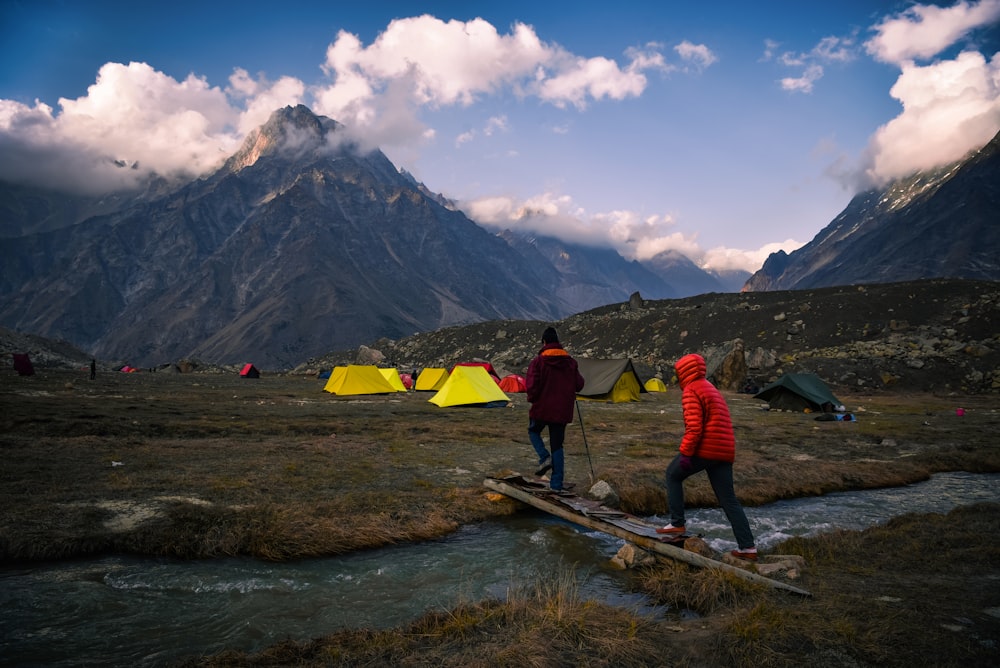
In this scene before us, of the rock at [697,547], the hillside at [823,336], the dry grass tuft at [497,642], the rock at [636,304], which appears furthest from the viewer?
the rock at [636,304]

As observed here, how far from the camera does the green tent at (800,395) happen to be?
29859 millimetres

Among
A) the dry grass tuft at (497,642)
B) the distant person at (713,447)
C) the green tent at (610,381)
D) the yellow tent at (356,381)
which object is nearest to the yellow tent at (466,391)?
the green tent at (610,381)

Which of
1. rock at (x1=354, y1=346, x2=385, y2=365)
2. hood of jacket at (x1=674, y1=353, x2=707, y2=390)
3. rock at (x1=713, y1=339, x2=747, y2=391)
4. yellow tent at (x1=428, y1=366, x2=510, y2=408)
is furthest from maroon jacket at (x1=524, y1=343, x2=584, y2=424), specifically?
rock at (x1=354, y1=346, x2=385, y2=365)

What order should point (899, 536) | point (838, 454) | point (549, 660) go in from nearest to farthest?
point (549, 660) → point (899, 536) → point (838, 454)

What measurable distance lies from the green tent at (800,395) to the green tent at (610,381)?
891cm

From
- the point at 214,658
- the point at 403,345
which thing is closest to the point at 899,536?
the point at 214,658

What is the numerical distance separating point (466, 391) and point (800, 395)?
62.0ft

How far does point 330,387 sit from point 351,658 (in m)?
39.4

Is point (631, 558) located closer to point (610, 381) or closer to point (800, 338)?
point (610, 381)

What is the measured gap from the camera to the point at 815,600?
6.08 m

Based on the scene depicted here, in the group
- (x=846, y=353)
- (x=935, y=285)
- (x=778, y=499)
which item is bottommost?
(x=778, y=499)

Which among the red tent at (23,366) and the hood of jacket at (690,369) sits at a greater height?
the hood of jacket at (690,369)

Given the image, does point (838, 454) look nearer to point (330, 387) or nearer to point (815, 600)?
point (815, 600)

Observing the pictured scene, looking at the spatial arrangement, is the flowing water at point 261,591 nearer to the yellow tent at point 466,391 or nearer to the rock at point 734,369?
the yellow tent at point 466,391
